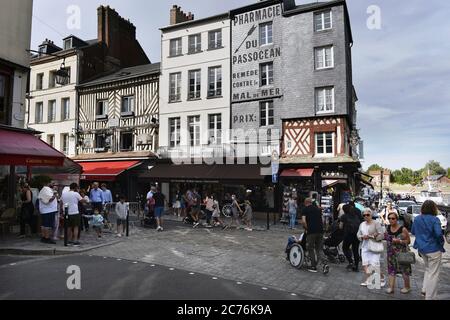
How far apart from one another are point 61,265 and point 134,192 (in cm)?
1342

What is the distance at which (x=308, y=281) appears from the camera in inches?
224

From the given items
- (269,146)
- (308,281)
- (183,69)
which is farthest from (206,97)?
(308,281)

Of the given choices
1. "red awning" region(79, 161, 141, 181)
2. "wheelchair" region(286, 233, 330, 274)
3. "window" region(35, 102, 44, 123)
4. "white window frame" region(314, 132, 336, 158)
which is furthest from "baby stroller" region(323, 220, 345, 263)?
"window" region(35, 102, 44, 123)

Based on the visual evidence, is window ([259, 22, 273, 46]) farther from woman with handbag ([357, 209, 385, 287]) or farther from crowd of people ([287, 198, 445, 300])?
woman with handbag ([357, 209, 385, 287])

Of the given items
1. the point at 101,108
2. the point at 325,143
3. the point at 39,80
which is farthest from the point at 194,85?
the point at 39,80

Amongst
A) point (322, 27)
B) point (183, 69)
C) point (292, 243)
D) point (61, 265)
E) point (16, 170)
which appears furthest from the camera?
point (183, 69)

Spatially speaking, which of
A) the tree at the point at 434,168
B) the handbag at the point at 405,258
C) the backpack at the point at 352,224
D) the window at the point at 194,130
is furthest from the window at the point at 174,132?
the tree at the point at 434,168

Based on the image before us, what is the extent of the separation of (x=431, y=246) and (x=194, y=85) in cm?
1618

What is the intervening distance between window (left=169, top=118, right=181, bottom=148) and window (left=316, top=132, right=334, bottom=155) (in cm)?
806

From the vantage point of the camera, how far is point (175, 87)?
Answer: 19438 mm

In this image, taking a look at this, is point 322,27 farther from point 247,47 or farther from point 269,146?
point 269,146

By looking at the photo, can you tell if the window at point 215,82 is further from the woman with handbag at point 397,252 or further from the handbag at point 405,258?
the handbag at point 405,258

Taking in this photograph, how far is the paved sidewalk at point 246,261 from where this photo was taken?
17.4 feet

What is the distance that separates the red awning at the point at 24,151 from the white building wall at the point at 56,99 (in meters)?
12.4
